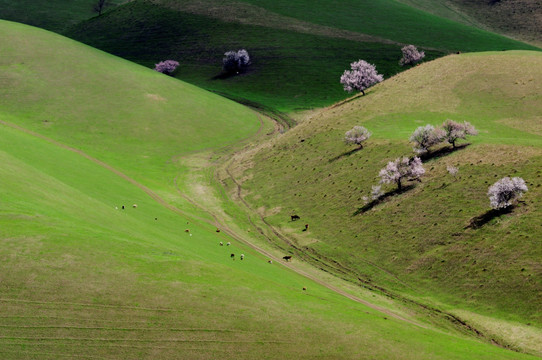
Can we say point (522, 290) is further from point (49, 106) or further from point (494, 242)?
point (49, 106)

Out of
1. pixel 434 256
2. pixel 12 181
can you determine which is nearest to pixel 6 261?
pixel 12 181

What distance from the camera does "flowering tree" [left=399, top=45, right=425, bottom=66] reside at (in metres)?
147

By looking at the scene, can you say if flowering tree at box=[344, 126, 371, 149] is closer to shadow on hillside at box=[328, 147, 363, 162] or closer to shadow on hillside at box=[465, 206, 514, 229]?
shadow on hillside at box=[328, 147, 363, 162]

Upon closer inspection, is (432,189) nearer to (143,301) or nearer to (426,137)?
(426,137)

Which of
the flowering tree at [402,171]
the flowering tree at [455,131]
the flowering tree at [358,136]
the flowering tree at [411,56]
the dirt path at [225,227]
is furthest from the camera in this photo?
the flowering tree at [411,56]

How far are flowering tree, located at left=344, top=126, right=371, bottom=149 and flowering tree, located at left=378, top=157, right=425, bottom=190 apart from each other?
13.3m

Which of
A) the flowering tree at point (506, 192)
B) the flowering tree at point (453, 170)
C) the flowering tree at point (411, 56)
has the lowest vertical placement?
the flowering tree at point (453, 170)

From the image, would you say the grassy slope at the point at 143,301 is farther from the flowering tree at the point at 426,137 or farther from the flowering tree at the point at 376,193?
the flowering tree at the point at 426,137

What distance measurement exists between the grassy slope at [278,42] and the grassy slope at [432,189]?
41.8 metres

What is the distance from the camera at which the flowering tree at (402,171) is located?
204ft

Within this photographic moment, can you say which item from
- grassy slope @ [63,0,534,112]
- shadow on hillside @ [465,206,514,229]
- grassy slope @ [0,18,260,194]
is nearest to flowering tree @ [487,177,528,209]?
shadow on hillside @ [465,206,514,229]

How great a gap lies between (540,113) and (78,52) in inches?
3901

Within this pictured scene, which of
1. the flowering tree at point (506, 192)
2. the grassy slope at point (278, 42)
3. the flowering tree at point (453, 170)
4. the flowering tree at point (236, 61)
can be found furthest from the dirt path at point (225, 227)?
the flowering tree at point (236, 61)

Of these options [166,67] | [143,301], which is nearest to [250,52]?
[166,67]
